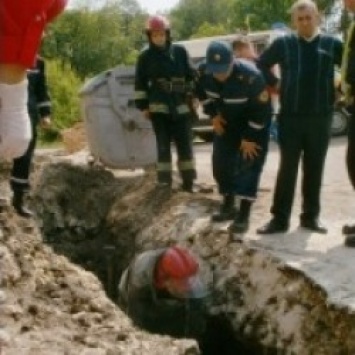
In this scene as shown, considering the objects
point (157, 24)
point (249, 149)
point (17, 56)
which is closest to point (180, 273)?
point (249, 149)

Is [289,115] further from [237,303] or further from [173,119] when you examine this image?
[173,119]

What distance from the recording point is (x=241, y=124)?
6.59 metres

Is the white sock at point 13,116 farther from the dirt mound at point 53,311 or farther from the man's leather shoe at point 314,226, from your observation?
the man's leather shoe at point 314,226

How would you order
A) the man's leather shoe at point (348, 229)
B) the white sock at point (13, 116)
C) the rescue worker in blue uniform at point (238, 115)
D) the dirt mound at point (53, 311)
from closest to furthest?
the white sock at point (13, 116) < the dirt mound at point (53, 311) < the man's leather shoe at point (348, 229) < the rescue worker in blue uniform at point (238, 115)

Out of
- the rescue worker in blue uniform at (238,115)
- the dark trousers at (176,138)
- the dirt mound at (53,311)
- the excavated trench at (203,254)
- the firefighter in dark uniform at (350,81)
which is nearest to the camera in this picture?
the dirt mound at (53,311)

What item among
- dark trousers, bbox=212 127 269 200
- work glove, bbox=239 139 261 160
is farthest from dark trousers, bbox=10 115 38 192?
work glove, bbox=239 139 261 160

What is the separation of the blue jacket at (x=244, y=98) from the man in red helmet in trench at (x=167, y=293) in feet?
3.74

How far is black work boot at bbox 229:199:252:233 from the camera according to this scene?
6375 mm

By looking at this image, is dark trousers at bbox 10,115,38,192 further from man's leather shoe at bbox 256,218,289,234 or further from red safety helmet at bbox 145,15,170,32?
man's leather shoe at bbox 256,218,289,234

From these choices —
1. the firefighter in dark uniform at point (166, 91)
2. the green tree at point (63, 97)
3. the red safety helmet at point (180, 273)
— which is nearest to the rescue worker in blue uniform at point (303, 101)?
the red safety helmet at point (180, 273)

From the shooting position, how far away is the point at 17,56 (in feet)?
7.98

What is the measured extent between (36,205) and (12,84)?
6563 millimetres

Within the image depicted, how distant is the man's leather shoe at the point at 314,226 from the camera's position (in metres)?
6.25

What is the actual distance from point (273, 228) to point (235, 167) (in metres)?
0.66
